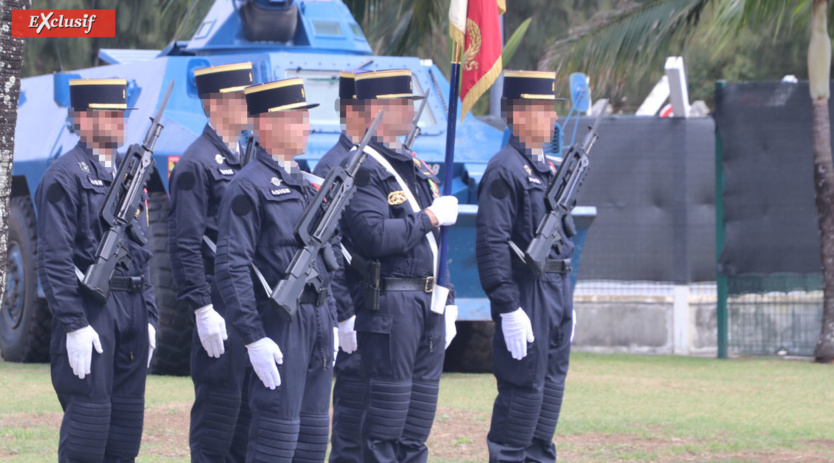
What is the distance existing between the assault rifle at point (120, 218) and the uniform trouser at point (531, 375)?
1714 mm

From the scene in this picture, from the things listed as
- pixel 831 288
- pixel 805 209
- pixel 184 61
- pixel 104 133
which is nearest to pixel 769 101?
pixel 805 209

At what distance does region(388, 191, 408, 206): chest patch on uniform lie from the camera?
588 centimetres

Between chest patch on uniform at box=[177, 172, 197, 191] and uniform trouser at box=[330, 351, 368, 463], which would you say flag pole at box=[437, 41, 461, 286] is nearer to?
uniform trouser at box=[330, 351, 368, 463]

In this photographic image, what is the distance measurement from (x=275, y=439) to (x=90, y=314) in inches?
45.8

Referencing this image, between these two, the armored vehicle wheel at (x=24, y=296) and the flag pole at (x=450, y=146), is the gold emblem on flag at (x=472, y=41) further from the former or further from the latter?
the armored vehicle wheel at (x=24, y=296)

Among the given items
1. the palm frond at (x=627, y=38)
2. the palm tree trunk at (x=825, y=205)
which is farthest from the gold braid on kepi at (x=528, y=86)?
the palm frond at (x=627, y=38)

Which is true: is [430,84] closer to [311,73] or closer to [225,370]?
[311,73]

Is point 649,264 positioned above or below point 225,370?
above

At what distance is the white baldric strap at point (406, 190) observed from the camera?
590 cm

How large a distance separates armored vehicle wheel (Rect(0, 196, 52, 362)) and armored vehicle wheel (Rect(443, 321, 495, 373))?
3.45 metres

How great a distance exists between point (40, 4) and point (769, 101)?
12411mm

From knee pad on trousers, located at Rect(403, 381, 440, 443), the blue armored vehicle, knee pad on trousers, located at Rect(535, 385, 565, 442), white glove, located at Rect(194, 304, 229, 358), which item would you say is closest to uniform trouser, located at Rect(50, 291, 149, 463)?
white glove, located at Rect(194, 304, 229, 358)

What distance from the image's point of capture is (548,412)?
646cm

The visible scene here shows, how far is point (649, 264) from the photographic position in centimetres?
1366
